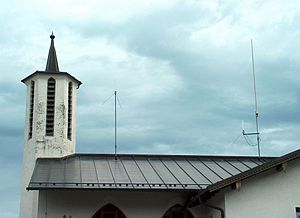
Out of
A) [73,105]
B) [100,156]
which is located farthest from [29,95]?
[100,156]

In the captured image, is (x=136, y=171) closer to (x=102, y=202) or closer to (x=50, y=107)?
(x=102, y=202)

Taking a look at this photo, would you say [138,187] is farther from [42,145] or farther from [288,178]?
[42,145]

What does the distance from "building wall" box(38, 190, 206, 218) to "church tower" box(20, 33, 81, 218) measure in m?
4.35

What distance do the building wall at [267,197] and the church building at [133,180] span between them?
0.03 meters

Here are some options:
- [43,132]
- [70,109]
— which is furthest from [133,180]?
[70,109]

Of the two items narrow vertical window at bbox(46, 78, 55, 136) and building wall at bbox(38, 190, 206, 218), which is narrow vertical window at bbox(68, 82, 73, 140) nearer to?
narrow vertical window at bbox(46, 78, 55, 136)

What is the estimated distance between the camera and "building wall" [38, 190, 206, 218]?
20109mm

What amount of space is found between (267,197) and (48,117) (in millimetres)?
11397

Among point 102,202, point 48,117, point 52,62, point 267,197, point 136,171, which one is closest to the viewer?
point 267,197

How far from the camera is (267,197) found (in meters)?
18.8

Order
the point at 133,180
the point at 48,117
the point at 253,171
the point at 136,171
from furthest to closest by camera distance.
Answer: the point at 48,117 → the point at 136,171 → the point at 133,180 → the point at 253,171

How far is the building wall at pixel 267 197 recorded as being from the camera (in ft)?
60.6

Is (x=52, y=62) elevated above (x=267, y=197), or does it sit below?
above

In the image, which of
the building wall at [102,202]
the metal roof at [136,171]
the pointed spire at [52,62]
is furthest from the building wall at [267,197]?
the pointed spire at [52,62]
